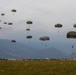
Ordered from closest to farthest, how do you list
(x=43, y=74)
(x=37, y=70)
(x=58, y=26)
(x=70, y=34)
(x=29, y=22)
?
(x=43, y=74) < (x=37, y=70) < (x=70, y=34) < (x=58, y=26) < (x=29, y=22)

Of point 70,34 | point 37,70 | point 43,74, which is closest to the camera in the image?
point 43,74

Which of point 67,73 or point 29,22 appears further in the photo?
point 29,22

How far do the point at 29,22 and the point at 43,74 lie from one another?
29668 millimetres

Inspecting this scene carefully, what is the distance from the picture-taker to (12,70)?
4572cm

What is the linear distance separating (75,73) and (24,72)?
747 cm

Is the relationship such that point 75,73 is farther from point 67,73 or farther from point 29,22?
point 29,22

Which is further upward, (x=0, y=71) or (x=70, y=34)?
(x=70, y=34)

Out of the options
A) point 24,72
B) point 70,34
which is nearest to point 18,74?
point 24,72

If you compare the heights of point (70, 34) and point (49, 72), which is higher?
point (70, 34)

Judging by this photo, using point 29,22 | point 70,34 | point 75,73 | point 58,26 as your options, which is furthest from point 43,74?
point 29,22

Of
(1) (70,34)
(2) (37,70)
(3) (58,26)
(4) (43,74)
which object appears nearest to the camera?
(4) (43,74)

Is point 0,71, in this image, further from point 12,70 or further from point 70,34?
point 70,34

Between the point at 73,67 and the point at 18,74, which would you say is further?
the point at 73,67

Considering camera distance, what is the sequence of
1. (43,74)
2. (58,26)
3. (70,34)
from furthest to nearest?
(58,26) → (70,34) → (43,74)
